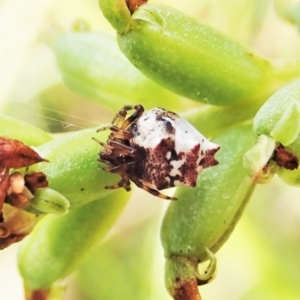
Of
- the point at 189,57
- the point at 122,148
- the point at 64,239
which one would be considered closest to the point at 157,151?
the point at 122,148

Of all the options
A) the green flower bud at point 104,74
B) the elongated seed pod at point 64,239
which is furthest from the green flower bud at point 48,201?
the green flower bud at point 104,74

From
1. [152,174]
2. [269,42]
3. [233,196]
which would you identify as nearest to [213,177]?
[233,196]

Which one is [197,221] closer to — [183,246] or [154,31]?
[183,246]

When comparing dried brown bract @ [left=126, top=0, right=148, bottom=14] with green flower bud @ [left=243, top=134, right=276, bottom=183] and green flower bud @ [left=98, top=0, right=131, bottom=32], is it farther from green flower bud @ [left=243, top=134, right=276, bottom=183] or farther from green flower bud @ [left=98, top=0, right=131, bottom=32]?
green flower bud @ [left=243, top=134, right=276, bottom=183]

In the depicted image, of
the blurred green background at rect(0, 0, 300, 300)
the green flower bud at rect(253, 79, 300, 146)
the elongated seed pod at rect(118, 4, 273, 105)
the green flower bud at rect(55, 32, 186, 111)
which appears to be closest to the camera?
the green flower bud at rect(253, 79, 300, 146)

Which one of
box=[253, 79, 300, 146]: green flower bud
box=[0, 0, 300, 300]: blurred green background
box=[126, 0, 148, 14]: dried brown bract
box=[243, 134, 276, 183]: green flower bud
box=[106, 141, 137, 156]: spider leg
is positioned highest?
box=[126, 0, 148, 14]: dried brown bract

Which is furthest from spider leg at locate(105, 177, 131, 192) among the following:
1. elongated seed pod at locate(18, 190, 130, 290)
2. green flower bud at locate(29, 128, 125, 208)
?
elongated seed pod at locate(18, 190, 130, 290)

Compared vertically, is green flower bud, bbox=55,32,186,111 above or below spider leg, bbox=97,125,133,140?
below

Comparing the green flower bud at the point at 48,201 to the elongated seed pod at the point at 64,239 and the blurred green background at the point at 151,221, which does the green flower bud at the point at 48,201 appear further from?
the blurred green background at the point at 151,221
